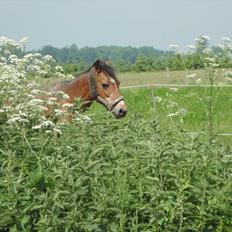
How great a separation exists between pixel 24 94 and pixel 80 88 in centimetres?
487

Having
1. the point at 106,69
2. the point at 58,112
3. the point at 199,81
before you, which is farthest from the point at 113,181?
the point at 106,69

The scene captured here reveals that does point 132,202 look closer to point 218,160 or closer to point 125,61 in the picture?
point 218,160

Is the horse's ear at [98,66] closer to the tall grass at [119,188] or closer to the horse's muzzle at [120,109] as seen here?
the horse's muzzle at [120,109]

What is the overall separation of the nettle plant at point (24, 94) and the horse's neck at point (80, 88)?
3.38 m

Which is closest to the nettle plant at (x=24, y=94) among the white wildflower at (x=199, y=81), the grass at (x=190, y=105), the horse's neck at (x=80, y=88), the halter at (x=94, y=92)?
the white wildflower at (x=199, y=81)

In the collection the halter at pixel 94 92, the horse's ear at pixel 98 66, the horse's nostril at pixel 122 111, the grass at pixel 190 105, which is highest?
the horse's ear at pixel 98 66

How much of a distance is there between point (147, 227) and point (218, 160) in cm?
77

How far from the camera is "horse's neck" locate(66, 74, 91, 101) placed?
35.5ft

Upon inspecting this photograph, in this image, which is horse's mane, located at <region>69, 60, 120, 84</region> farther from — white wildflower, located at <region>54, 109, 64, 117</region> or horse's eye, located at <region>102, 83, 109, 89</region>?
white wildflower, located at <region>54, 109, 64, 117</region>

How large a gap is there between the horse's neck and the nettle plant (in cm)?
338

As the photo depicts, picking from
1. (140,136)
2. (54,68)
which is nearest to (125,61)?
(54,68)

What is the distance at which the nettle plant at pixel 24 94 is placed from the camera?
5637 mm

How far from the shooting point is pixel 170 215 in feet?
14.6

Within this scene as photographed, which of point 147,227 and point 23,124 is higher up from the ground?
point 23,124
